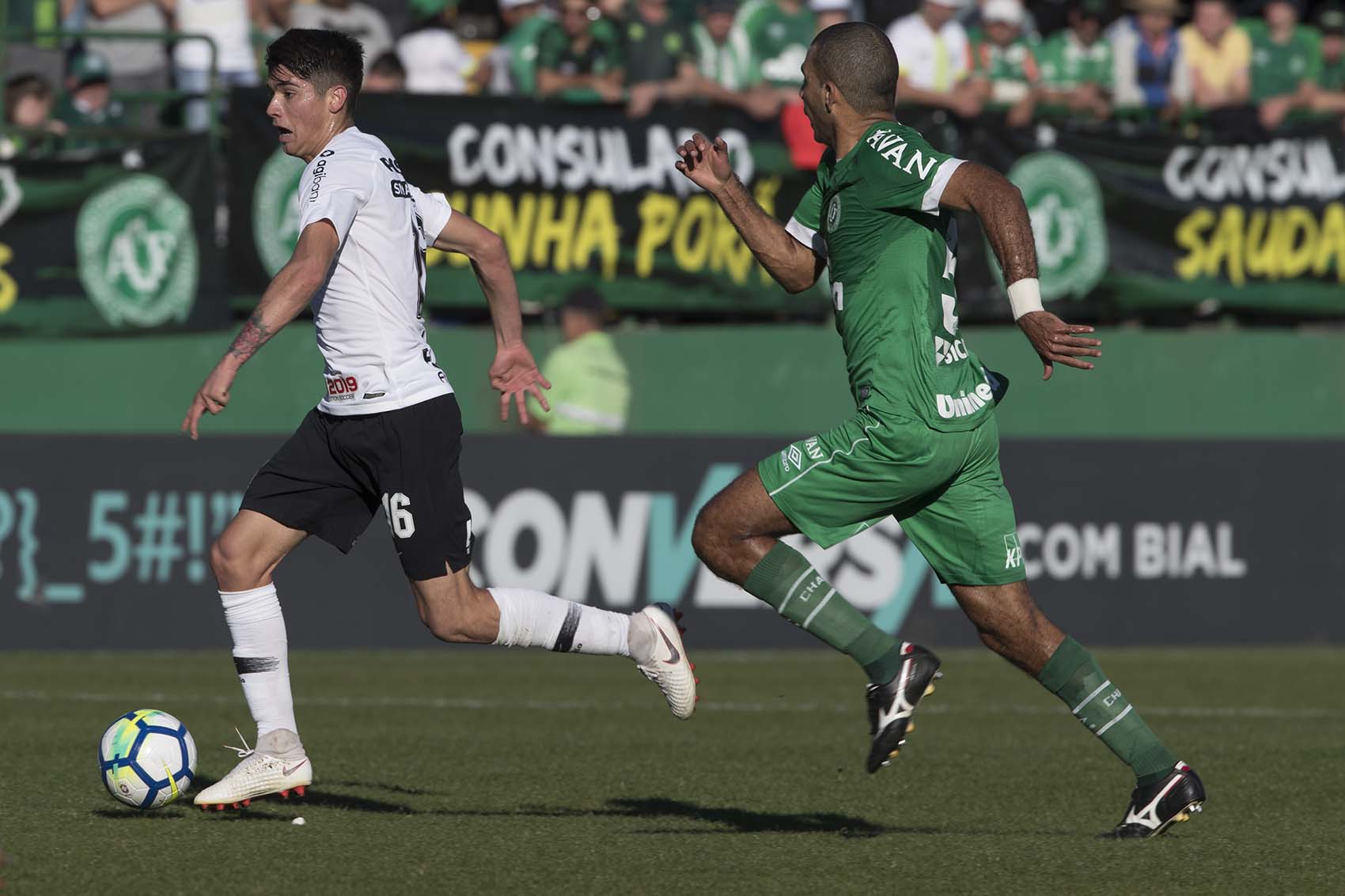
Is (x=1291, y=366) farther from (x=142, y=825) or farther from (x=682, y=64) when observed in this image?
(x=142, y=825)

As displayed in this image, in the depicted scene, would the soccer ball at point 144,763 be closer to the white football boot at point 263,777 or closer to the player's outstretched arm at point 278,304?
the white football boot at point 263,777

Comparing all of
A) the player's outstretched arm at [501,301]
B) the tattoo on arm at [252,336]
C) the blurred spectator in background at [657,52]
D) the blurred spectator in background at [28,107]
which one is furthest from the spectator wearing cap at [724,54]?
the tattoo on arm at [252,336]

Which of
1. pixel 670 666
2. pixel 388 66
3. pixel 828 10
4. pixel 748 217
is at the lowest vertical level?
pixel 670 666

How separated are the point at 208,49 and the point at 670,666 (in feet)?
30.4

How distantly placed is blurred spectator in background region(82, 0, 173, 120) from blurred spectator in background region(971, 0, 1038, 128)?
243 inches

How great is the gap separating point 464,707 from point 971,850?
4.76m

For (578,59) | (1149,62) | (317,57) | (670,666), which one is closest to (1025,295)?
(670,666)

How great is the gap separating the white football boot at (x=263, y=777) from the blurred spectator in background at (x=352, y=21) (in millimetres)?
9494

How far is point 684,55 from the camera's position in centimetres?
1628

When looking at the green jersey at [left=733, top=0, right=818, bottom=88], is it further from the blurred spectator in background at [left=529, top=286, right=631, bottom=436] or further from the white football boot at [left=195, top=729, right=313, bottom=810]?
the white football boot at [left=195, top=729, right=313, bottom=810]

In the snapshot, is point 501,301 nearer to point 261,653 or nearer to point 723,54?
point 261,653

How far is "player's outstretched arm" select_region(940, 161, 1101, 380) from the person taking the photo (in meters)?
6.22

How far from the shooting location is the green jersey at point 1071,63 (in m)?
17.3

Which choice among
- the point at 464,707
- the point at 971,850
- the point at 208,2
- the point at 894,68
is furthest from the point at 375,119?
the point at 971,850
